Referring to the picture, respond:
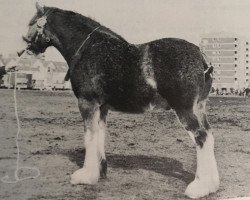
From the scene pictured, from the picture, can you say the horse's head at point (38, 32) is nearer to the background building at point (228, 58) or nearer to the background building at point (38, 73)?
the background building at point (38, 73)

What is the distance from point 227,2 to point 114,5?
2.74ft

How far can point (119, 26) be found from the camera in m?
2.32

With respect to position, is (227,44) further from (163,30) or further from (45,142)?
(45,142)

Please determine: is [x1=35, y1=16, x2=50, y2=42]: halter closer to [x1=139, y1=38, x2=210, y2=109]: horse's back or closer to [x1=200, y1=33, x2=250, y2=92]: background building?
[x1=139, y1=38, x2=210, y2=109]: horse's back

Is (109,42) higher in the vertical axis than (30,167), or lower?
higher

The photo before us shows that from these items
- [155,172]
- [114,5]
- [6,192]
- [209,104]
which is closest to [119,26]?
[114,5]

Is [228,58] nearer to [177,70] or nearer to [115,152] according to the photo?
[177,70]

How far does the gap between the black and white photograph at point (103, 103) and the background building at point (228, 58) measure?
19 millimetres

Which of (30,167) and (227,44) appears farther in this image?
(227,44)

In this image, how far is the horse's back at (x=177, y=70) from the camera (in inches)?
87.2

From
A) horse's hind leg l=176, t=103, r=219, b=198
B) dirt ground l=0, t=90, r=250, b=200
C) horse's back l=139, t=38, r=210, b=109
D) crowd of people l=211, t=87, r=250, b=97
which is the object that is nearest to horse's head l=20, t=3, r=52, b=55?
dirt ground l=0, t=90, r=250, b=200

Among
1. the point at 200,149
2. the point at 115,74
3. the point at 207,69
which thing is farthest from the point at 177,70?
the point at 200,149

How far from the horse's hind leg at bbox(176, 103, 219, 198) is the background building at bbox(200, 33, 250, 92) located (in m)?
0.30

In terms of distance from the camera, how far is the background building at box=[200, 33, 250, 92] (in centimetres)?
252
